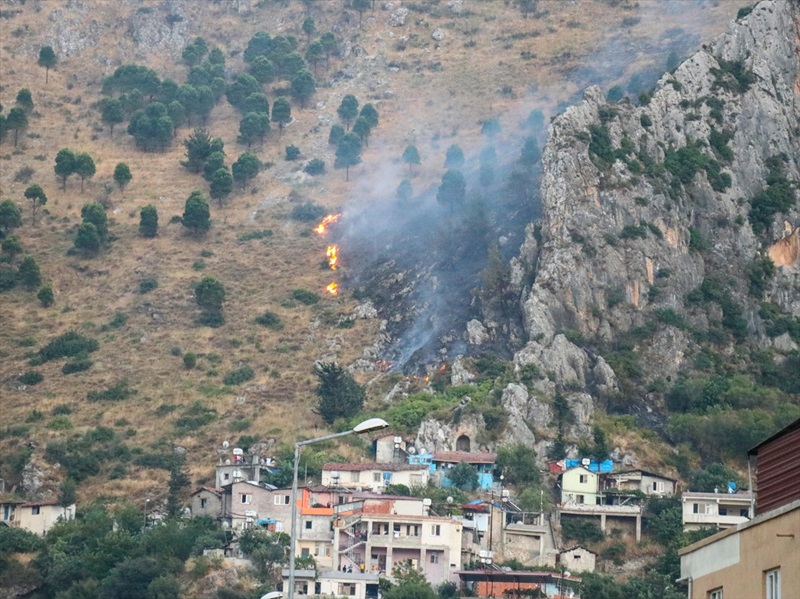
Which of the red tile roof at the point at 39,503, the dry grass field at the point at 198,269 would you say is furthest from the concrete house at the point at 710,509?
the red tile roof at the point at 39,503

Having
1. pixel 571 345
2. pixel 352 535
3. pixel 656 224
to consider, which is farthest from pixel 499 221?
pixel 352 535

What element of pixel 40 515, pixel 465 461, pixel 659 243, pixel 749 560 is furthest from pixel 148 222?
pixel 749 560

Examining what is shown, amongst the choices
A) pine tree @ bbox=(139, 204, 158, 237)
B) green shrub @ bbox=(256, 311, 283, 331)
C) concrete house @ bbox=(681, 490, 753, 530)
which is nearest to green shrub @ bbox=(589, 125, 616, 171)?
green shrub @ bbox=(256, 311, 283, 331)

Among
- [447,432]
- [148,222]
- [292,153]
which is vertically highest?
[292,153]

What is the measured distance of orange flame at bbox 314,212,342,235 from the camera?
6590 inches

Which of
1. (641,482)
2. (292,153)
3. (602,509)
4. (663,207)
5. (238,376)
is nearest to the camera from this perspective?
(602,509)

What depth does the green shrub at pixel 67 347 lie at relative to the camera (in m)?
141

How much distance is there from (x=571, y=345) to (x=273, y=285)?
4376 cm

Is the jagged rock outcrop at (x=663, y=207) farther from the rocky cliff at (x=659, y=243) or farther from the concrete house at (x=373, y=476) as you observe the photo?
the concrete house at (x=373, y=476)

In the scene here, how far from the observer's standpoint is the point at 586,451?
4439 inches

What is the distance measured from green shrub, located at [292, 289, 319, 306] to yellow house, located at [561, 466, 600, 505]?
47.5 metres

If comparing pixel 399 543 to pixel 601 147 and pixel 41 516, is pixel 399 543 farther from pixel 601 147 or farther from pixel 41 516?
pixel 601 147

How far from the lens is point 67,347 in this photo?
141625 mm

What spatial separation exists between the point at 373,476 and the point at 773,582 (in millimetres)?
87680
